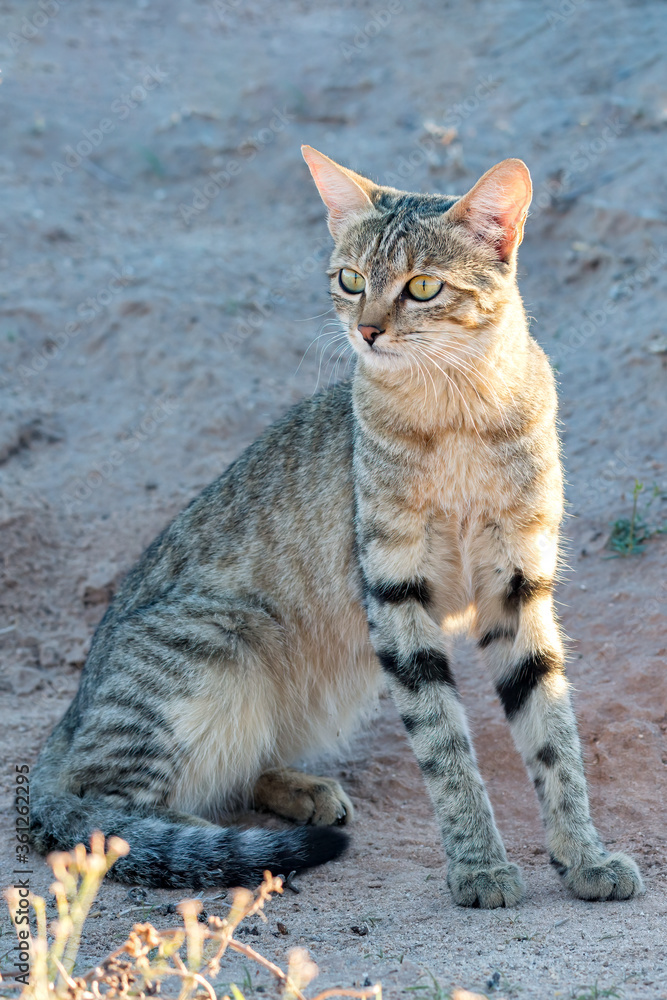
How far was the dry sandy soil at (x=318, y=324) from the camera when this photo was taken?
140 inches

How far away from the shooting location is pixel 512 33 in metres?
10.9

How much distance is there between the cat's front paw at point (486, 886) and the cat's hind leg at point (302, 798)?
914mm

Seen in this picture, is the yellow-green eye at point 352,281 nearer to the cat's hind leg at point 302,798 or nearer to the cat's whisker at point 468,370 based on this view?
the cat's whisker at point 468,370

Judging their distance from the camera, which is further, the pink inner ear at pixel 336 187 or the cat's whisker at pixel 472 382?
the pink inner ear at pixel 336 187

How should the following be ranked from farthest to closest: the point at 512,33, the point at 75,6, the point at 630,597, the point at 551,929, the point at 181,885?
the point at 75,6 < the point at 512,33 < the point at 630,597 < the point at 181,885 < the point at 551,929

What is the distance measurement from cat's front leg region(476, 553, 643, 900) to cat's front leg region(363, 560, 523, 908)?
214 mm

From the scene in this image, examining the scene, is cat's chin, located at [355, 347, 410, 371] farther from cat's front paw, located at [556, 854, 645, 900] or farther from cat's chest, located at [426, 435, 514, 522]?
cat's front paw, located at [556, 854, 645, 900]

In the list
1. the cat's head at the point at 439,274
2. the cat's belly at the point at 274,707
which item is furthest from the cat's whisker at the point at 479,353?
the cat's belly at the point at 274,707

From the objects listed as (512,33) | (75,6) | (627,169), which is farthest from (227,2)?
(627,169)

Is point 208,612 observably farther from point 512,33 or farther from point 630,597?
point 512,33

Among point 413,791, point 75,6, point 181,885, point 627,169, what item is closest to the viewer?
point 181,885

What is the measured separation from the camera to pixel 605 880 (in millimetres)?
3332

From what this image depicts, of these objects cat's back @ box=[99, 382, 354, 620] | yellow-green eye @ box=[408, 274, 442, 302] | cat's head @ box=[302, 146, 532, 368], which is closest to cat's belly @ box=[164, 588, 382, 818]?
cat's back @ box=[99, 382, 354, 620]

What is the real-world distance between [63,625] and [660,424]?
150 inches
